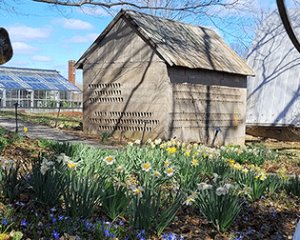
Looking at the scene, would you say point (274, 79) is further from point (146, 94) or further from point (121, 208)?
point (121, 208)

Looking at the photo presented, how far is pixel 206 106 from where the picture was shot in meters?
13.4

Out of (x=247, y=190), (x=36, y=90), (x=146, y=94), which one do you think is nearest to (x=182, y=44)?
(x=146, y=94)

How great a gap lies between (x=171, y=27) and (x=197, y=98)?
298cm

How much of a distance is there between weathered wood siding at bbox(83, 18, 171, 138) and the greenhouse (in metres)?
14.1

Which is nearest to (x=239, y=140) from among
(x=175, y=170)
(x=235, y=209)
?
(x=175, y=170)

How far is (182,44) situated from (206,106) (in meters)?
2.22

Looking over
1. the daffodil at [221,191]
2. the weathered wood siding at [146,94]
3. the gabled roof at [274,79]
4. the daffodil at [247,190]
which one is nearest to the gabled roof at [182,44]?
the weathered wood siding at [146,94]

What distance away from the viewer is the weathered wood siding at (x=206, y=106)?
12.3 m

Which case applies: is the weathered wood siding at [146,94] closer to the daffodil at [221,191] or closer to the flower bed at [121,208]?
the flower bed at [121,208]

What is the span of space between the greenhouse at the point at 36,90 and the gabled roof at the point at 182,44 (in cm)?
1433

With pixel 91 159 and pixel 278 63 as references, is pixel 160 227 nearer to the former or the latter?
pixel 91 159

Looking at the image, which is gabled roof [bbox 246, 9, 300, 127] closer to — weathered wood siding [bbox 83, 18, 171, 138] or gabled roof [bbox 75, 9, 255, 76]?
gabled roof [bbox 75, 9, 255, 76]

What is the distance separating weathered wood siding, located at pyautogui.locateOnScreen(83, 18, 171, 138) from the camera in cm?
1219

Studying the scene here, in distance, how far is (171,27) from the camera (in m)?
14.3
